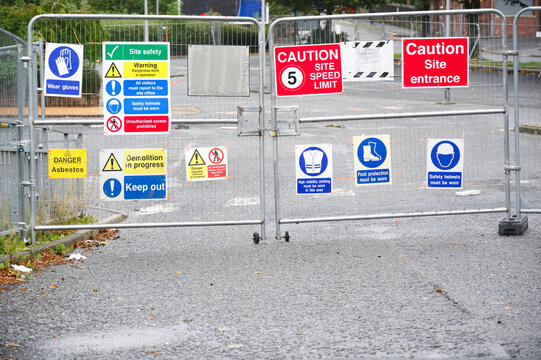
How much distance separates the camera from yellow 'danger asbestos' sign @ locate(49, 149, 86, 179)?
353 inches

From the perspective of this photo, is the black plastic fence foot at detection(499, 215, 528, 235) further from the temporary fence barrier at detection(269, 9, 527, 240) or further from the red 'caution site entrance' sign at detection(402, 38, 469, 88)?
the red 'caution site entrance' sign at detection(402, 38, 469, 88)

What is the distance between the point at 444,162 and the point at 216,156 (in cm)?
259

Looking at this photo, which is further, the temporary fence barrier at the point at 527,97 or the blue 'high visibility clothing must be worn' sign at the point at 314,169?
the temporary fence barrier at the point at 527,97

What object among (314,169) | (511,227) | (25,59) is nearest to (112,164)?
(25,59)

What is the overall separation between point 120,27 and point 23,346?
15.7ft

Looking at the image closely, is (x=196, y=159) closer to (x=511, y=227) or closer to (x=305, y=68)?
(x=305, y=68)

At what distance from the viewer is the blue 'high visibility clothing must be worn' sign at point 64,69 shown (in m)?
8.79

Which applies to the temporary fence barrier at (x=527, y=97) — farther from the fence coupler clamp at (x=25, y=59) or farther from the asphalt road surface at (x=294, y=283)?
the fence coupler clamp at (x=25, y=59)

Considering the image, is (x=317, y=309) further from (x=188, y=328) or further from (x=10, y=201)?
(x=10, y=201)

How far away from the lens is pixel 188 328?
19.7ft

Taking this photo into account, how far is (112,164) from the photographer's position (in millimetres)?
8992

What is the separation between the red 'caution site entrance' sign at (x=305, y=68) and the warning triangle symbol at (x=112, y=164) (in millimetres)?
1922

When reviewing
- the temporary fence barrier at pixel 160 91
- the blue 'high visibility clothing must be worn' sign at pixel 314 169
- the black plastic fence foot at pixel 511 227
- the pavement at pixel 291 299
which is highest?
the temporary fence barrier at pixel 160 91

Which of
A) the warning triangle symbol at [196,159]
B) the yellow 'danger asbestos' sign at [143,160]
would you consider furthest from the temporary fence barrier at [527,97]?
Answer: the yellow 'danger asbestos' sign at [143,160]
